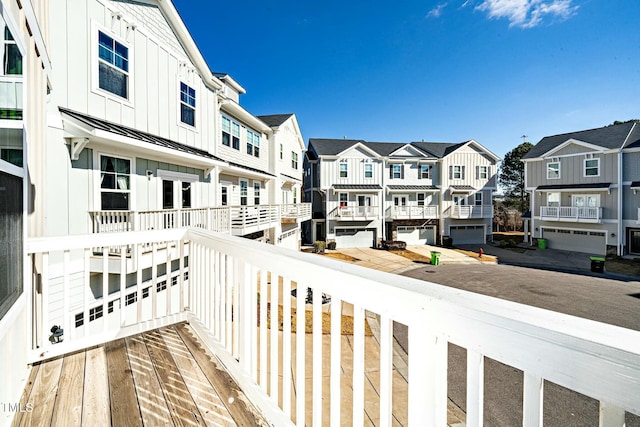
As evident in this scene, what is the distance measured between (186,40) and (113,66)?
10.0 ft

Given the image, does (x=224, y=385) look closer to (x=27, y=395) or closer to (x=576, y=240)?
(x=27, y=395)

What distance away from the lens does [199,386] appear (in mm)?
2178

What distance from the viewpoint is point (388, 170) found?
23656 mm

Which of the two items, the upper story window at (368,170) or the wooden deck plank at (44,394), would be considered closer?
the wooden deck plank at (44,394)

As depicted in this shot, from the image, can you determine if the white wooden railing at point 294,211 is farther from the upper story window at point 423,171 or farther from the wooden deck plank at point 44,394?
the wooden deck plank at point 44,394

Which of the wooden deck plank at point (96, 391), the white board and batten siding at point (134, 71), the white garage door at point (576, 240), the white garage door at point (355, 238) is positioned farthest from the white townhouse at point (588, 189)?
the wooden deck plank at point (96, 391)

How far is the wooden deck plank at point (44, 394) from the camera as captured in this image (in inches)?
71.3

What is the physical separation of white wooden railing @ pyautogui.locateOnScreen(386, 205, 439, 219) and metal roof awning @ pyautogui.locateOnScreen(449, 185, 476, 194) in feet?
7.08

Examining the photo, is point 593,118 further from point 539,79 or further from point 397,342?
point 397,342

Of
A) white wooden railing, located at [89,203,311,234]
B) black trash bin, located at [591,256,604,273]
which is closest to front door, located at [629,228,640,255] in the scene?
black trash bin, located at [591,256,604,273]

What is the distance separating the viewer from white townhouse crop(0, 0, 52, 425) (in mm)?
1649

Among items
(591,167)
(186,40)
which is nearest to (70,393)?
Result: (186,40)

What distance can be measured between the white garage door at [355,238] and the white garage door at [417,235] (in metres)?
2.57

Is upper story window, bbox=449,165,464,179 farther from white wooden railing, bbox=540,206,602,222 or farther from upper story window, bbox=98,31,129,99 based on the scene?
upper story window, bbox=98,31,129,99
